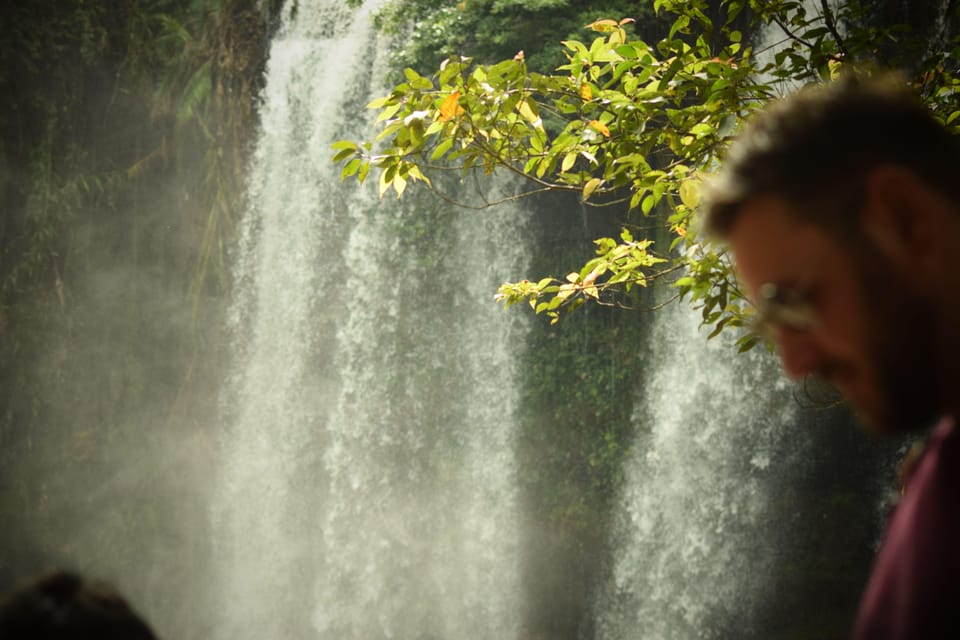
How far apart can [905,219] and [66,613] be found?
627 mm

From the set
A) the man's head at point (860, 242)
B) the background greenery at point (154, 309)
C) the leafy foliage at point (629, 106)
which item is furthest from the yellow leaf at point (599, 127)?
the background greenery at point (154, 309)

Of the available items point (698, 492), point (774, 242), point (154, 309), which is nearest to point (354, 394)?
point (154, 309)

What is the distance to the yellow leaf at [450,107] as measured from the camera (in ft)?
6.13

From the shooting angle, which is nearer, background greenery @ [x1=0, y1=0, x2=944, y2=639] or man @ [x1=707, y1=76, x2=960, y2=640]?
man @ [x1=707, y1=76, x2=960, y2=640]

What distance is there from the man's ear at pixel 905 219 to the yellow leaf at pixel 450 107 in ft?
4.85

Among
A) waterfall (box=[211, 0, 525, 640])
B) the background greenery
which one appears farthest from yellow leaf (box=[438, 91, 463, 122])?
waterfall (box=[211, 0, 525, 640])

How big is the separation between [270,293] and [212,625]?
3392mm

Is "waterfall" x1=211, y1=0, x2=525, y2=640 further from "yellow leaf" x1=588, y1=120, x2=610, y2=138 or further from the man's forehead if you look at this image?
the man's forehead

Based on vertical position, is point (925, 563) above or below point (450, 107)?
above

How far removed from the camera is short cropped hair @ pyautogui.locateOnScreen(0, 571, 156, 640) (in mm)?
542

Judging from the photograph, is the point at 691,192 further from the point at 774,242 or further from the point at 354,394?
the point at 354,394

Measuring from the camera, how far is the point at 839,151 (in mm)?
509

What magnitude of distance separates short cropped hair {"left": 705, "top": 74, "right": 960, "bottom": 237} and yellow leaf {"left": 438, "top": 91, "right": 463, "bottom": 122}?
4.59 feet

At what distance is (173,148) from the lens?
26.5ft
